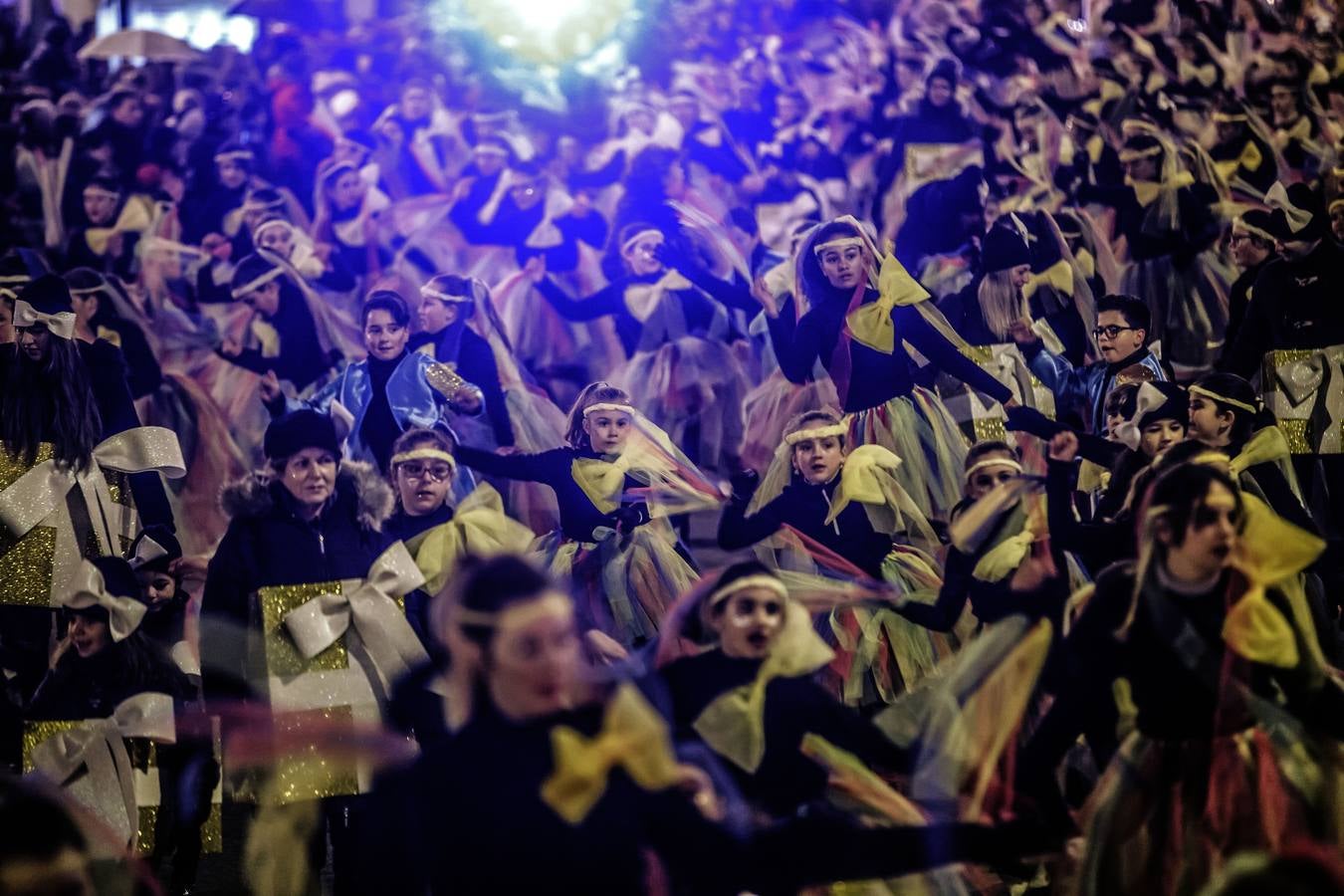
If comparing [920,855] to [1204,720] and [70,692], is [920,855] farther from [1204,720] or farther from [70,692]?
[70,692]

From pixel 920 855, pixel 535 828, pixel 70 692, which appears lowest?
pixel 70 692

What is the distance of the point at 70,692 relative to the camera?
4234 mm

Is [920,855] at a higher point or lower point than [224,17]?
lower

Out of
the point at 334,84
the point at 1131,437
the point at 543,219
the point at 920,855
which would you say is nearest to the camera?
the point at 920,855

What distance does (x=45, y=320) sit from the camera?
15.6ft

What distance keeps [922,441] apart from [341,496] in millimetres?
2055

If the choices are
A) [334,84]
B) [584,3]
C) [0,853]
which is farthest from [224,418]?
[584,3]

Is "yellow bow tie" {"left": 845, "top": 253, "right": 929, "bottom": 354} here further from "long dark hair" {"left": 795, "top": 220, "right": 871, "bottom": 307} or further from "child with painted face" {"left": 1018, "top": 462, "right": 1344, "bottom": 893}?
"child with painted face" {"left": 1018, "top": 462, "right": 1344, "bottom": 893}

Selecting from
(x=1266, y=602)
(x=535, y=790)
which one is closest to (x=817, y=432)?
(x=1266, y=602)

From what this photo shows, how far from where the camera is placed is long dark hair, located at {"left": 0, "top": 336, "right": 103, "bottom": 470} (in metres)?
4.64

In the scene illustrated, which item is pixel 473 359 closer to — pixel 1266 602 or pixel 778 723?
pixel 778 723

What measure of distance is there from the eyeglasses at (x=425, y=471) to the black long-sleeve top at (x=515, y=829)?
5.16 feet

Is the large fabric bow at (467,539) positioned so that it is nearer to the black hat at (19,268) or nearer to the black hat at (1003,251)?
the black hat at (19,268)

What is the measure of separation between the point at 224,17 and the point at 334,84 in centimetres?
85
